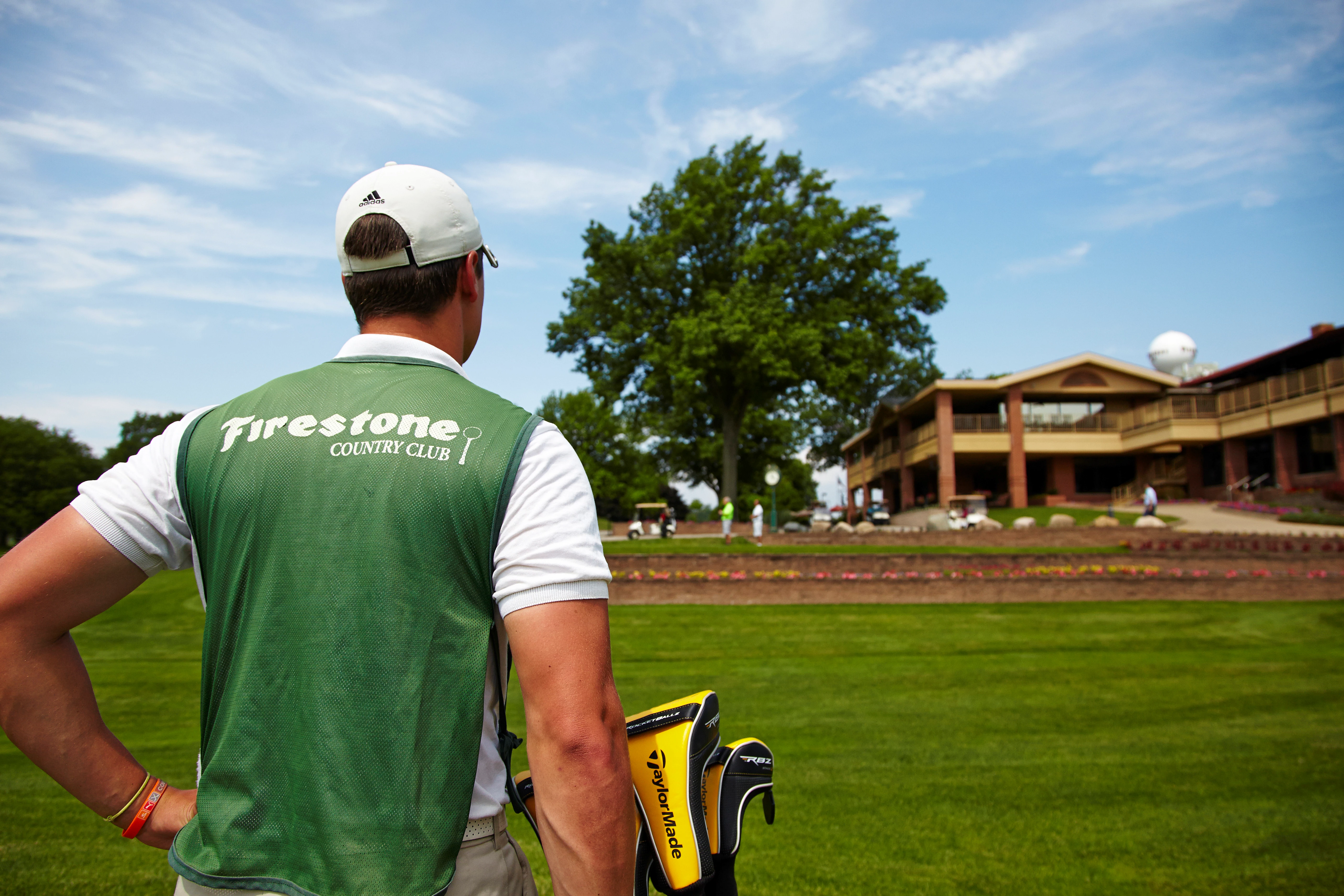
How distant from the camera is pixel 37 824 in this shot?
5.73 metres

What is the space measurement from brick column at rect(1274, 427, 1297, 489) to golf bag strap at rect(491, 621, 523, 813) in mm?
45243

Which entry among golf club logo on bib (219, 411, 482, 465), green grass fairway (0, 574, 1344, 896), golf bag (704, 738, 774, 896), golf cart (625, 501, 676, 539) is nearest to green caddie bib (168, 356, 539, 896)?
golf club logo on bib (219, 411, 482, 465)

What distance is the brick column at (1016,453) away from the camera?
44.1 meters

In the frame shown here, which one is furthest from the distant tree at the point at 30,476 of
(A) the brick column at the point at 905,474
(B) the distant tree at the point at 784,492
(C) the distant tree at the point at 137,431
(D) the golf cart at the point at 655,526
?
(A) the brick column at the point at 905,474

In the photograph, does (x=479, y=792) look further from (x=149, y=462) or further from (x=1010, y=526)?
(x=1010, y=526)

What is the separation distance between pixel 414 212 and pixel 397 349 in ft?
0.93

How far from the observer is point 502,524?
60.8 inches

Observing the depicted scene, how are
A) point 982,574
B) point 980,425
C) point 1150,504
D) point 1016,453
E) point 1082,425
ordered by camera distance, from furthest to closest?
point 1082,425 < point 980,425 < point 1016,453 < point 1150,504 < point 982,574

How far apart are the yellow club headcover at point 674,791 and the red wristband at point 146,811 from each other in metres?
0.98

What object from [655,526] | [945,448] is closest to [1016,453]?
[945,448]

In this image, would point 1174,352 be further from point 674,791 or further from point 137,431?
point 137,431

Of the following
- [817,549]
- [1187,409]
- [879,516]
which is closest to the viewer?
[817,549]

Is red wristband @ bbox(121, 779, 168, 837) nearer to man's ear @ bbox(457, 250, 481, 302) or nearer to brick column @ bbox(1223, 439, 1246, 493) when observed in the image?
man's ear @ bbox(457, 250, 481, 302)

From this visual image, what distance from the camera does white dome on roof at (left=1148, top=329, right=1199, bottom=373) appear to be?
57.9 m
